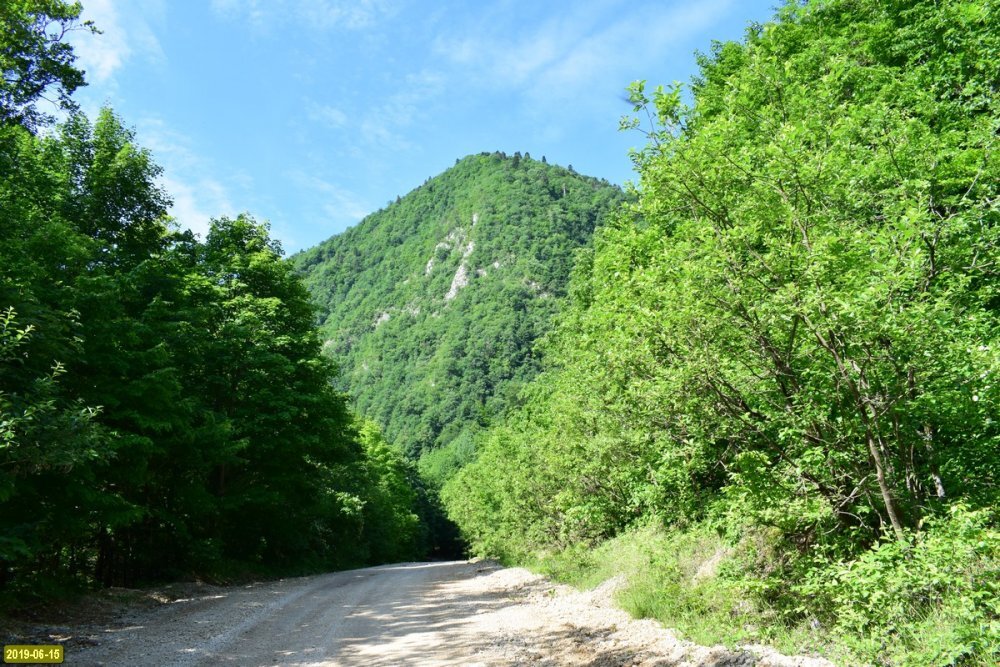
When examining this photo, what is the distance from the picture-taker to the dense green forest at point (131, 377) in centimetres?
975

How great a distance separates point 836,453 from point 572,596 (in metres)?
10.1

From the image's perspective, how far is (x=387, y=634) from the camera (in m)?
10.4

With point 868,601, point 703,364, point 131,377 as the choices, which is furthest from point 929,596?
point 131,377

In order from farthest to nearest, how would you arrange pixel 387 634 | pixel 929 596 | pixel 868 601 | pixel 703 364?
pixel 387 634, pixel 703 364, pixel 868 601, pixel 929 596

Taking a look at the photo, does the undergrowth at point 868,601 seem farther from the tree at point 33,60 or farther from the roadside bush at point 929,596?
the tree at point 33,60

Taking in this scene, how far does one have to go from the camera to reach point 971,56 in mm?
13055

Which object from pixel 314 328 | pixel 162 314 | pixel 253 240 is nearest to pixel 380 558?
pixel 314 328

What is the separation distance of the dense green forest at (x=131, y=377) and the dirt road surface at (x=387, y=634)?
250cm

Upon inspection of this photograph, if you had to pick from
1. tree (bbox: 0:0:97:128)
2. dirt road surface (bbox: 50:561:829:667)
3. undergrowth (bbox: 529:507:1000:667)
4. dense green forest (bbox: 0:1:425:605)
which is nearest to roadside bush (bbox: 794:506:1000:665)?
undergrowth (bbox: 529:507:1000:667)

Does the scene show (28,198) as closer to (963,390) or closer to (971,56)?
(963,390)

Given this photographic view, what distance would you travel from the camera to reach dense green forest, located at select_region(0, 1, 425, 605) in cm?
975

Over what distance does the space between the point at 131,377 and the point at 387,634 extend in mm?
9351

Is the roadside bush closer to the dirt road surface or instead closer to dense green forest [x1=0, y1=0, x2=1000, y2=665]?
dense green forest [x1=0, y1=0, x2=1000, y2=665]

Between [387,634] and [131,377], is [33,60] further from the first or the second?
[387,634]
